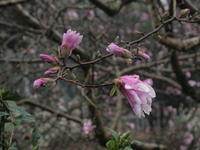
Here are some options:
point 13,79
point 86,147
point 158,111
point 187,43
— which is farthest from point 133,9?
point 187,43

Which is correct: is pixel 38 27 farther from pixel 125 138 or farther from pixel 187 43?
pixel 125 138

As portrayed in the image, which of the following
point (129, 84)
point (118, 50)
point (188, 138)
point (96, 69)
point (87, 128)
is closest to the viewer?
point (129, 84)

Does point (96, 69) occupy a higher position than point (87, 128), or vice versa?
point (96, 69)

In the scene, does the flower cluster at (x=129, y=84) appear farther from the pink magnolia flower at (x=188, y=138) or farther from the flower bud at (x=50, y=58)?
the pink magnolia flower at (x=188, y=138)

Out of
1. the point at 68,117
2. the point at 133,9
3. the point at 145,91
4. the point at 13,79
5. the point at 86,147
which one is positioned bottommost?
the point at 86,147

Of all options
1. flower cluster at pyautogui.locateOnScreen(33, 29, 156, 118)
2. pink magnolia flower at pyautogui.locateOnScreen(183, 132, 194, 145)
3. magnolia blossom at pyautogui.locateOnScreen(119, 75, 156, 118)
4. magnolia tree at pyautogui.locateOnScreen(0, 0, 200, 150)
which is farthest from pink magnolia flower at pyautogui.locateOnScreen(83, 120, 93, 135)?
pink magnolia flower at pyautogui.locateOnScreen(183, 132, 194, 145)

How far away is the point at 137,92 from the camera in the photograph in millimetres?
1095

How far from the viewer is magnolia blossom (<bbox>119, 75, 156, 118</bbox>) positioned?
1.06 meters

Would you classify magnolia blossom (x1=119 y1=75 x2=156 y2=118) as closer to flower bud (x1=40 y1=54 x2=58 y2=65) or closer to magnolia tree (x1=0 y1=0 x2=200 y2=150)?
magnolia tree (x1=0 y1=0 x2=200 y2=150)

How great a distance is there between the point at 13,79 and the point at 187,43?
80.6 inches

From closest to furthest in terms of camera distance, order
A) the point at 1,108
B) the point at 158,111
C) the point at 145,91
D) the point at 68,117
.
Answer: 1. the point at 145,91
2. the point at 1,108
3. the point at 68,117
4. the point at 158,111

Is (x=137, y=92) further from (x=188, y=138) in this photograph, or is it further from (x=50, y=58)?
(x=188, y=138)

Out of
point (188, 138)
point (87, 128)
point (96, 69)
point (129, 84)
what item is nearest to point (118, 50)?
point (129, 84)

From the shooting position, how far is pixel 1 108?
4.03 ft
